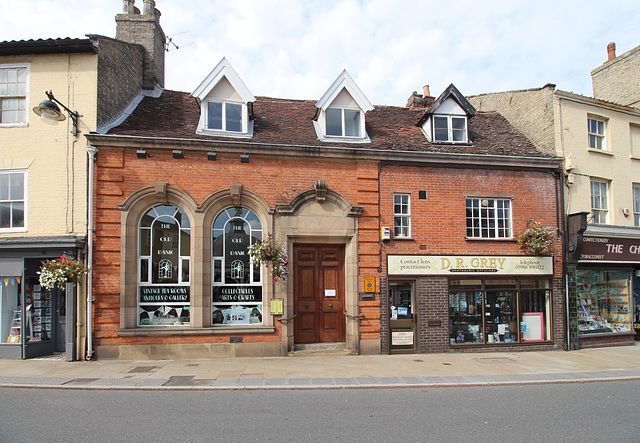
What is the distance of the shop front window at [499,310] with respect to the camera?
13164 millimetres

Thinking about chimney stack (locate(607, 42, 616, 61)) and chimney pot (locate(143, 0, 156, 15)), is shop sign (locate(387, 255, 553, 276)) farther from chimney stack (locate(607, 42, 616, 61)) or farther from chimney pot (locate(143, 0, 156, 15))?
chimney pot (locate(143, 0, 156, 15))

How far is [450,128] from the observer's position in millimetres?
14508

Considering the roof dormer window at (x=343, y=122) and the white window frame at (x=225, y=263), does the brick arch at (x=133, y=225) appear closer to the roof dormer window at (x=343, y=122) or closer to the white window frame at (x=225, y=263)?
the white window frame at (x=225, y=263)

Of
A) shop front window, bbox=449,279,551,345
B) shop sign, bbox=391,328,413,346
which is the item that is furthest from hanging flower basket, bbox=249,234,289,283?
shop front window, bbox=449,279,551,345

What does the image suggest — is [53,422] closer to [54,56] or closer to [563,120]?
[54,56]

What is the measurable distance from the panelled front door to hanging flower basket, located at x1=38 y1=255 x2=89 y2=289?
5762 mm

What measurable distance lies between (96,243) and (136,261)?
1119 millimetres

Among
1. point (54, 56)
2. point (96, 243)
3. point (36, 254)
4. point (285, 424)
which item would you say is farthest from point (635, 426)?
point (54, 56)

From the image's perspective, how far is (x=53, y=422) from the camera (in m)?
6.50

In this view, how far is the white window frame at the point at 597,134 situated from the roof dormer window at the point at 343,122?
8.48 meters

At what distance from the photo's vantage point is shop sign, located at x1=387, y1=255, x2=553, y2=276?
1277 centimetres

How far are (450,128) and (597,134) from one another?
5.65 meters

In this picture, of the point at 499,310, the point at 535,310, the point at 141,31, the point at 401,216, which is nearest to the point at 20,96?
the point at 141,31

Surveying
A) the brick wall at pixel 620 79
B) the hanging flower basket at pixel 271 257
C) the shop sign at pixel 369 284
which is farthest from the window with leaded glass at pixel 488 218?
the brick wall at pixel 620 79
